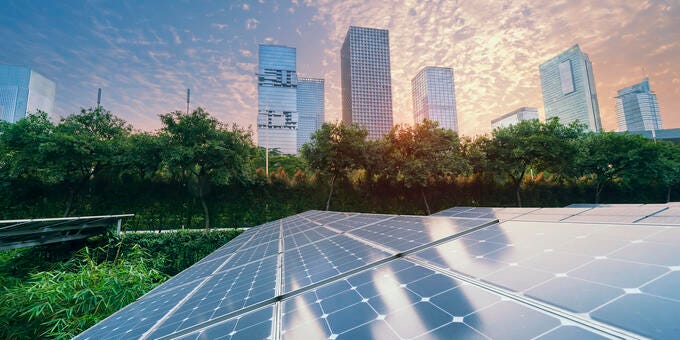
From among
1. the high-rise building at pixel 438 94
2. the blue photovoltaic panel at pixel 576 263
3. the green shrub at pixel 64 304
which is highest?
the high-rise building at pixel 438 94

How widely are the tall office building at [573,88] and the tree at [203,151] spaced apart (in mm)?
201520

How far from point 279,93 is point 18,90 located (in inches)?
6608

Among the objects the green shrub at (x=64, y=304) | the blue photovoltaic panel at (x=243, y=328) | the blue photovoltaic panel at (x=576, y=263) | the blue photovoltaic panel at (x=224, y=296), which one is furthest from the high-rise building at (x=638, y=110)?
the green shrub at (x=64, y=304)

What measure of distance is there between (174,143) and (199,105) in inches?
160

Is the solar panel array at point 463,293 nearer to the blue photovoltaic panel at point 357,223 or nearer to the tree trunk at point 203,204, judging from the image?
the blue photovoltaic panel at point 357,223

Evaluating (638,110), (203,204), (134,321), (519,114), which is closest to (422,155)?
(203,204)

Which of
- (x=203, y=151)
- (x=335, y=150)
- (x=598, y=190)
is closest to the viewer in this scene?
(x=203, y=151)

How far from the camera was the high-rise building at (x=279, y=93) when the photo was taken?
10219 cm

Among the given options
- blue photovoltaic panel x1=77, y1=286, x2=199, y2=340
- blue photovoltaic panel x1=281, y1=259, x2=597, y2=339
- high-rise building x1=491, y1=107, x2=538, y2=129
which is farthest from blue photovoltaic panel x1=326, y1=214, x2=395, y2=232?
high-rise building x1=491, y1=107, x2=538, y2=129

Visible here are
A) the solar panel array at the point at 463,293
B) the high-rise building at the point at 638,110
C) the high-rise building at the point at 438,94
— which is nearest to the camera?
the solar panel array at the point at 463,293

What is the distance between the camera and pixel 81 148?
18375 mm

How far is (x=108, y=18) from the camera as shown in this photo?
68.2ft

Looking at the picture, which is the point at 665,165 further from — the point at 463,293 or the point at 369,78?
the point at 369,78

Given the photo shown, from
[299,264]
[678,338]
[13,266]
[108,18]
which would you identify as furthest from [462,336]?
[108,18]
